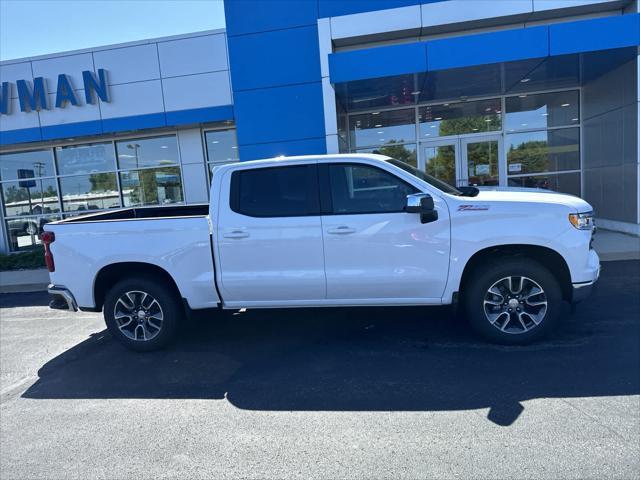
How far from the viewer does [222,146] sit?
45.5 ft

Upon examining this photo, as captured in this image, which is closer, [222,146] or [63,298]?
[63,298]

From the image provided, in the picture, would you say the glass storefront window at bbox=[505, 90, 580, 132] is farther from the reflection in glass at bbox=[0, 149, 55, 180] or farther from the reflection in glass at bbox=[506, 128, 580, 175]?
the reflection in glass at bbox=[0, 149, 55, 180]

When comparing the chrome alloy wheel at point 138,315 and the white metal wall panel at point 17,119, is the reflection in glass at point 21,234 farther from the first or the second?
the chrome alloy wheel at point 138,315

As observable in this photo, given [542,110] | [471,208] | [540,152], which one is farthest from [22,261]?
[542,110]

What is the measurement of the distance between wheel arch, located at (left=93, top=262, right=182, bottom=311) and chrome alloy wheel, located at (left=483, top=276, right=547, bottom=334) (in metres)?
3.42

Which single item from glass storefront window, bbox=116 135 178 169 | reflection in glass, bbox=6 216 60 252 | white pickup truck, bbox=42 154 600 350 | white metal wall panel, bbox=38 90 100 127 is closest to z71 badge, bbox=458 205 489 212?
white pickup truck, bbox=42 154 600 350

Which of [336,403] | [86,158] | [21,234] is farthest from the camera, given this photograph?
[21,234]

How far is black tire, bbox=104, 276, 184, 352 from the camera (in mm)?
5145

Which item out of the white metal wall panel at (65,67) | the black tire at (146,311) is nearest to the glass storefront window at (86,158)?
the white metal wall panel at (65,67)

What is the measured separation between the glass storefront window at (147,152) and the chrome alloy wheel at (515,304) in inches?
462

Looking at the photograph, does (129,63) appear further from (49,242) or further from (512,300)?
(512,300)

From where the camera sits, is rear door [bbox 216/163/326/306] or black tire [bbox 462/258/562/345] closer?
black tire [bbox 462/258/562/345]

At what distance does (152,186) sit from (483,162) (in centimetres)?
1021

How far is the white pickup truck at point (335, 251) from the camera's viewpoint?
4.55 m
